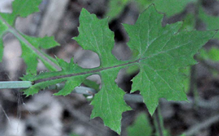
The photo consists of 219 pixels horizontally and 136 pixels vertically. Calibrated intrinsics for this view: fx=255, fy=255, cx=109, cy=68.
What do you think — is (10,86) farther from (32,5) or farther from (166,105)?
(166,105)

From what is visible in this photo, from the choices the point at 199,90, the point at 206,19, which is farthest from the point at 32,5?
the point at 199,90

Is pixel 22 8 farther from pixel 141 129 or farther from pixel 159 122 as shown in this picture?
pixel 141 129

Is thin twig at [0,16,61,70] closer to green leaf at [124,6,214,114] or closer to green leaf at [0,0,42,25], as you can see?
green leaf at [0,0,42,25]

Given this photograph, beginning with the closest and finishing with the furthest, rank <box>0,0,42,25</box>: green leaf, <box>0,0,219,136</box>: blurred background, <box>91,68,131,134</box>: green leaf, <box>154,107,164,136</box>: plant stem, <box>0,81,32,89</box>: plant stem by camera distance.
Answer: <box>0,81,32,89</box>: plant stem → <box>91,68,131,134</box>: green leaf → <box>0,0,42,25</box>: green leaf → <box>154,107,164,136</box>: plant stem → <box>0,0,219,136</box>: blurred background

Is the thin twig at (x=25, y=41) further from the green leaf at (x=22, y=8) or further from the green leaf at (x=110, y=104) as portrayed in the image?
the green leaf at (x=110, y=104)

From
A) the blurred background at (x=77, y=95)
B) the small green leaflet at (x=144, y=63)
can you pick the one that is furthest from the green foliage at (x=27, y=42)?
the blurred background at (x=77, y=95)

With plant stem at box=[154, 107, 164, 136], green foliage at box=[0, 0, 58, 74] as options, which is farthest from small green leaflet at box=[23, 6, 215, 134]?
plant stem at box=[154, 107, 164, 136]

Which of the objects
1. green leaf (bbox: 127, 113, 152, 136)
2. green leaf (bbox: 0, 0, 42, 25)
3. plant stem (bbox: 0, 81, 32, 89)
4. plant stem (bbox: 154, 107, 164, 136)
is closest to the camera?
plant stem (bbox: 0, 81, 32, 89)
